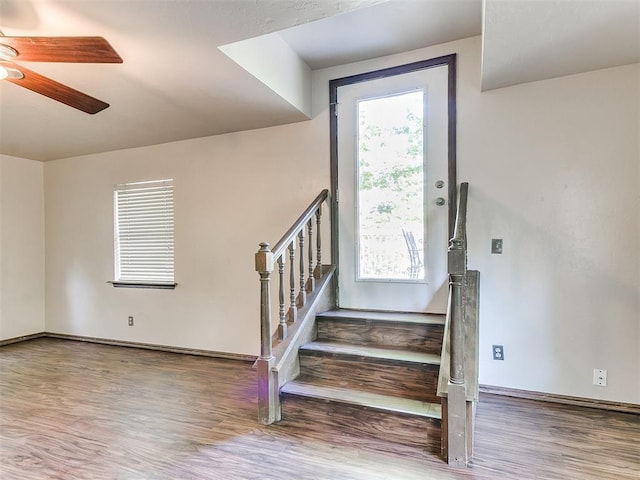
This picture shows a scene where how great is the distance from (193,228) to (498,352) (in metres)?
3.14

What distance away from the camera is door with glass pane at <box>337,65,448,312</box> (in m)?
2.92

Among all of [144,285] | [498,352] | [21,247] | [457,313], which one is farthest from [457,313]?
[21,247]

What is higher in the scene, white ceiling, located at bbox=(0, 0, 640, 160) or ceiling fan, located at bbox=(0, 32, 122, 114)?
white ceiling, located at bbox=(0, 0, 640, 160)

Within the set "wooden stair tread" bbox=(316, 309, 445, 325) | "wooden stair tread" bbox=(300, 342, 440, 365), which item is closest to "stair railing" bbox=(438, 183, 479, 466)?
"wooden stair tread" bbox=(300, 342, 440, 365)

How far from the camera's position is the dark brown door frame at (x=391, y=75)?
112 inches

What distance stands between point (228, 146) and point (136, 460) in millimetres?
2807

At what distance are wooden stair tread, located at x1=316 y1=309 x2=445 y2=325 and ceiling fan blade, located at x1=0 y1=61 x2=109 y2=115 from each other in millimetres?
2256

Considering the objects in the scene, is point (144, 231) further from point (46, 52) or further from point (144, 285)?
point (46, 52)

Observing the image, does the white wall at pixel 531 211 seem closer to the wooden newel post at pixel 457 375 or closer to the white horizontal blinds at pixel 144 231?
the white horizontal blinds at pixel 144 231

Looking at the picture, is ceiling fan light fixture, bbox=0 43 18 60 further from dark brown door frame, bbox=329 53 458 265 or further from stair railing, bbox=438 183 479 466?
stair railing, bbox=438 183 479 466

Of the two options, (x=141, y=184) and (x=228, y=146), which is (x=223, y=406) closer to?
(x=228, y=146)

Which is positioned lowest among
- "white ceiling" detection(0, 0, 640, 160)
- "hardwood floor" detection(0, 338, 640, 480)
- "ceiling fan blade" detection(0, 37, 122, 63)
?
"hardwood floor" detection(0, 338, 640, 480)

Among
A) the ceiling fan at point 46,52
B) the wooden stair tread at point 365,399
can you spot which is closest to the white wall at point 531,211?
the wooden stair tread at point 365,399

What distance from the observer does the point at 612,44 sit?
212 cm
